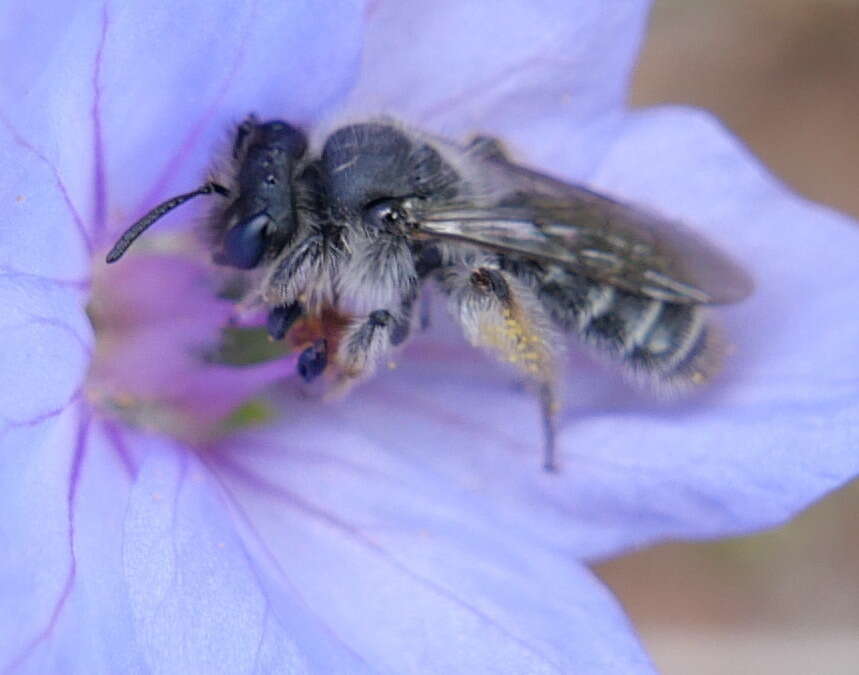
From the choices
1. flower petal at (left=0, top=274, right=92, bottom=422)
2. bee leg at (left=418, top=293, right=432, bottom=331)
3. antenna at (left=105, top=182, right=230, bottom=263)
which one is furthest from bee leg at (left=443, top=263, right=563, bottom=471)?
flower petal at (left=0, top=274, right=92, bottom=422)

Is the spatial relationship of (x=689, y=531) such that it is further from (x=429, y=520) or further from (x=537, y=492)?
(x=429, y=520)

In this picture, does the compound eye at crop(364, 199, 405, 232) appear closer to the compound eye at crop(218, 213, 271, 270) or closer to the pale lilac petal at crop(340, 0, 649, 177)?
the compound eye at crop(218, 213, 271, 270)

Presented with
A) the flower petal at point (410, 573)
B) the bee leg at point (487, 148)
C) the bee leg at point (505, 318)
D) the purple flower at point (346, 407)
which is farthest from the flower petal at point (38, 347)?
the bee leg at point (487, 148)

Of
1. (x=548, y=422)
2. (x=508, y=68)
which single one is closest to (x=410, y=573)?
(x=548, y=422)

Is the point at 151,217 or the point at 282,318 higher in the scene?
the point at 151,217

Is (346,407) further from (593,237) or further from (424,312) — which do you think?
(593,237)

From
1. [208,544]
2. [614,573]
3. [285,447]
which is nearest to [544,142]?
[285,447]

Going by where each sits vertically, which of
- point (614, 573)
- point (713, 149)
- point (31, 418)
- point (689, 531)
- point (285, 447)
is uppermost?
point (713, 149)
